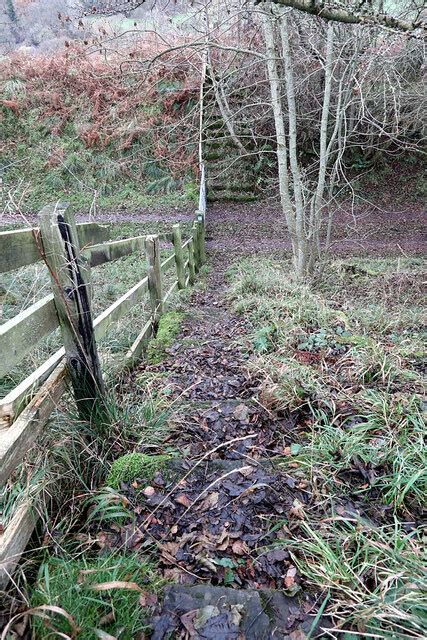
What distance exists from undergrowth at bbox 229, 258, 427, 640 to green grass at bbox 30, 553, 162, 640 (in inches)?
26.8

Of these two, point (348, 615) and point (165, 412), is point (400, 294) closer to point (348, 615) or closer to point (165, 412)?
point (165, 412)

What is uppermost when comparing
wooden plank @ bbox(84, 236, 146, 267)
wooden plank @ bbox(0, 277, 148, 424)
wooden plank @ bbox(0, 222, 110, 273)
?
wooden plank @ bbox(0, 222, 110, 273)

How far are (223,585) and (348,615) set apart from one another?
1.65 feet

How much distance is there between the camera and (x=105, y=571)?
1.52 metres

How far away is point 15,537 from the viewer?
1572 millimetres

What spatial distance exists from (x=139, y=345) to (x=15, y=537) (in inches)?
95.8

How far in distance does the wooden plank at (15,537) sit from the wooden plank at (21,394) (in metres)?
0.40

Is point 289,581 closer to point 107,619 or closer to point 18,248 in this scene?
point 107,619

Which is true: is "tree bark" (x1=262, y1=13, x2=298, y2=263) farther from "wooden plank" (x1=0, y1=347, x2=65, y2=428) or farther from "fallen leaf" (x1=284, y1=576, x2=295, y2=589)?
"fallen leaf" (x1=284, y1=576, x2=295, y2=589)

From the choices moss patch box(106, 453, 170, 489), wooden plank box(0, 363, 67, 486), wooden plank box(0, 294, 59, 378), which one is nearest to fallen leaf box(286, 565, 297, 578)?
moss patch box(106, 453, 170, 489)

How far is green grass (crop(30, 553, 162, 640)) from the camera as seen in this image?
4.29 ft

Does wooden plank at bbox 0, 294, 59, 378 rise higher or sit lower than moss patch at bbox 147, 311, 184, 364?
higher

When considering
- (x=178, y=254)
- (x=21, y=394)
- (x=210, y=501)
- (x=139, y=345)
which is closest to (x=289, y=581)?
(x=210, y=501)

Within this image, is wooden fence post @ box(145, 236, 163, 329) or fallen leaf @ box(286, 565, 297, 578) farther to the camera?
wooden fence post @ box(145, 236, 163, 329)
